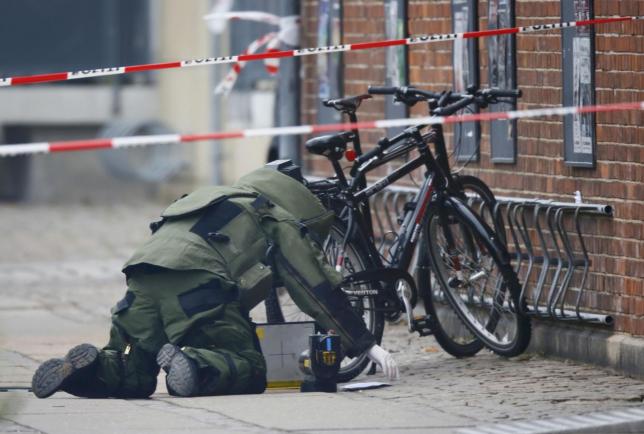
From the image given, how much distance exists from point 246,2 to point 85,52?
2.53 metres

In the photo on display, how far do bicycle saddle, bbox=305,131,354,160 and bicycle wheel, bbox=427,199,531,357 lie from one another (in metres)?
0.57

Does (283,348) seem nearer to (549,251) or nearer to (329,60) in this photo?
(549,251)

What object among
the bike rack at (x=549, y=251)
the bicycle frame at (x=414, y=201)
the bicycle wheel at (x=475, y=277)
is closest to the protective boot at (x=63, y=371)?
the bicycle frame at (x=414, y=201)

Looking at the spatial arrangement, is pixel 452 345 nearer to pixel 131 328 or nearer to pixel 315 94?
pixel 131 328

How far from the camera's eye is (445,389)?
310 inches

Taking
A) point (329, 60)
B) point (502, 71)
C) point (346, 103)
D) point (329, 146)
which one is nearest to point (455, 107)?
point (346, 103)

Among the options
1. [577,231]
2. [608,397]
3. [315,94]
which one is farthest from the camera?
[315,94]

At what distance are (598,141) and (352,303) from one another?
137 cm

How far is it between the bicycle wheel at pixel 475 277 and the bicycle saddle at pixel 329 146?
574 millimetres

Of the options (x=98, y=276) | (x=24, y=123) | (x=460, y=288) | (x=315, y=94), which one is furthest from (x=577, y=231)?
(x=24, y=123)

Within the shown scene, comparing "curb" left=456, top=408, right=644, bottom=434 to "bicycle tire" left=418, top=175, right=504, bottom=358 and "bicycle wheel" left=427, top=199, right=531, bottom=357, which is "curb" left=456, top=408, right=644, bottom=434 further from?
"bicycle tire" left=418, top=175, right=504, bottom=358

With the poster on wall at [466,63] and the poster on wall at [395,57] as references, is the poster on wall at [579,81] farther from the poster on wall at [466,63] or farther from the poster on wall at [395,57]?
the poster on wall at [395,57]

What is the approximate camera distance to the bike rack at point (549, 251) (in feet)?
27.9

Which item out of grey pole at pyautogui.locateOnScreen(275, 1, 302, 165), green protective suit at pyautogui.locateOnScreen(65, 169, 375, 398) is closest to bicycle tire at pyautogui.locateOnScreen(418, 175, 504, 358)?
green protective suit at pyautogui.locateOnScreen(65, 169, 375, 398)
